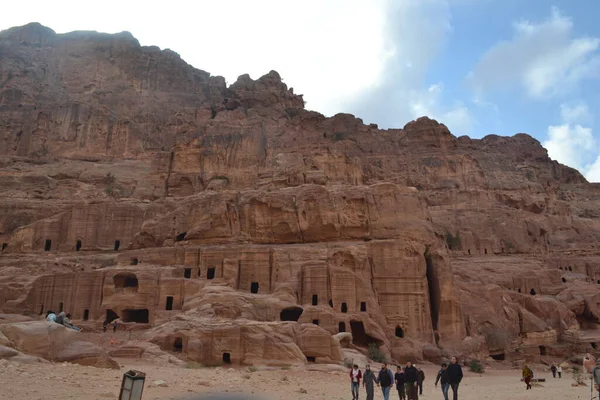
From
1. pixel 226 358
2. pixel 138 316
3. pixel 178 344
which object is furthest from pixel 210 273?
pixel 226 358

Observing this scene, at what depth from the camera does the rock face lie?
1417 inches

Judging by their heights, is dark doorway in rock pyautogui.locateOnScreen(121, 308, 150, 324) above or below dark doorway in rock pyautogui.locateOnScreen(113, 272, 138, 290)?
below

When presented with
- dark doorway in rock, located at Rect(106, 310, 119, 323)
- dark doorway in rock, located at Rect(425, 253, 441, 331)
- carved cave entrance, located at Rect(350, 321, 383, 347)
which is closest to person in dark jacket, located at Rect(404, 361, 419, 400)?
carved cave entrance, located at Rect(350, 321, 383, 347)

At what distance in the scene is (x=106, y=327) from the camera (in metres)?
34.8

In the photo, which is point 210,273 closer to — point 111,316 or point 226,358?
point 111,316

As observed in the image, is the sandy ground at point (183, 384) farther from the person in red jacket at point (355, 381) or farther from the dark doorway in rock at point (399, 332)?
the dark doorway in rock at point (399, 332)

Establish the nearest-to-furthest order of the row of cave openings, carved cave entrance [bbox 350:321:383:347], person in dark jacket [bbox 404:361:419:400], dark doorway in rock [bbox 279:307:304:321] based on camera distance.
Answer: person in dark jacket [bbox 404:361:419:400]
carved cave entrance [bbox 350:321:383:347]
dark doorway in rock [bbox 279:307:304:321]
the row of cave openings

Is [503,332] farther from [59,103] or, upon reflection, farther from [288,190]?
[59,103]

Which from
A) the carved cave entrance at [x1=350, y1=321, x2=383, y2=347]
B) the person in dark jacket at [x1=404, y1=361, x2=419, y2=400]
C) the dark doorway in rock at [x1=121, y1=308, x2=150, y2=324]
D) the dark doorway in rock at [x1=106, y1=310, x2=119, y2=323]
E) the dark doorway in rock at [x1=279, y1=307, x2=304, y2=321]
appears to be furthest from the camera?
the dark doorway in rock at [x1=121, y1=308, x2=150, y2=324]

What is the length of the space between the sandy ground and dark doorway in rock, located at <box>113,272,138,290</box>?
15497 mm

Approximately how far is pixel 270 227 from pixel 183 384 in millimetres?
26226

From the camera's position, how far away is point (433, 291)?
40.2 metres

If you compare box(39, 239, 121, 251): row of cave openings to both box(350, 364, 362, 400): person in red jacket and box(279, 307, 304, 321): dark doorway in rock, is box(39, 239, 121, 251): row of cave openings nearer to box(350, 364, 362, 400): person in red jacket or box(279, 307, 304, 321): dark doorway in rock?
box(279, 307, 304, 321): dark doorway in rock

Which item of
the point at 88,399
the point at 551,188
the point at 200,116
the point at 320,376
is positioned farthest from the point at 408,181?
the point at 88,399
